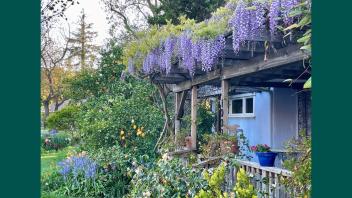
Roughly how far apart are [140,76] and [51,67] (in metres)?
12.2

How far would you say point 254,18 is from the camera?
3.65 metres

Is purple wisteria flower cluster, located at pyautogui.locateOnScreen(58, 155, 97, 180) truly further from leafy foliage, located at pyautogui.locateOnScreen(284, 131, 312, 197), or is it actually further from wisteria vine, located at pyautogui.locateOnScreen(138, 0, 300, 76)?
leafy foliage, located at pyautogui.locateOnScreen(284, 131, 312, 197)

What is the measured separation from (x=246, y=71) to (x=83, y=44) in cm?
1426

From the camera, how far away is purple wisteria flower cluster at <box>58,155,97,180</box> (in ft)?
21.8

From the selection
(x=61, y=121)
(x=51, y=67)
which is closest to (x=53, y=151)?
(x=61, y=121)

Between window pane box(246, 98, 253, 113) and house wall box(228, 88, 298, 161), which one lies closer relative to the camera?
house wall box(228, 88, 298, 161)

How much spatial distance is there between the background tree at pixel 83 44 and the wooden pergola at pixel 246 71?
10.3 meters

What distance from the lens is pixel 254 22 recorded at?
12.0 feet

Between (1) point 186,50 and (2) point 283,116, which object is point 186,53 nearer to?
(1) point 186,50

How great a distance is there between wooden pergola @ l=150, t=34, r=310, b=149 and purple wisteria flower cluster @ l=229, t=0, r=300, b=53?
21 cm

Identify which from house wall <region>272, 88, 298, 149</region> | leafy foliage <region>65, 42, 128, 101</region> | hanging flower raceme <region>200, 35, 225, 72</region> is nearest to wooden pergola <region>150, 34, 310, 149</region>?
hanging flower raceme <region>200, 35, 225, 72</region>

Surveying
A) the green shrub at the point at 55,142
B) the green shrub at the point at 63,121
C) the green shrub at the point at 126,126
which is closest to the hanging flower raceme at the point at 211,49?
the green shrub at the point at 126,126
